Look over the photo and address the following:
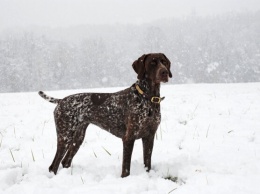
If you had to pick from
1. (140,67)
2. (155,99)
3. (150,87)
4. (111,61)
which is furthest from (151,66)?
(111,61)

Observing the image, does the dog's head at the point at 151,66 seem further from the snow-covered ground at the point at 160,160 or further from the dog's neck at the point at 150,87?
the snow-covered ground at the point at 160,160

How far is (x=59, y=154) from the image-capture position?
451 cm

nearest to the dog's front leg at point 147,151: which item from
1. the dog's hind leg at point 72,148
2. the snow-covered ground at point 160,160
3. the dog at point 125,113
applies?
the dog at point 125,113

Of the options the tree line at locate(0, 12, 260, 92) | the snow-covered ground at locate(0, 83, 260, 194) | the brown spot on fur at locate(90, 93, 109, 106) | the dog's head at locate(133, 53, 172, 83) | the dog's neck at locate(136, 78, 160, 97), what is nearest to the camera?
the snow-covered ground at locate(0, 83, 260, 194)

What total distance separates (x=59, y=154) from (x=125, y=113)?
1280mm

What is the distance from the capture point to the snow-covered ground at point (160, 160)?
362 cm

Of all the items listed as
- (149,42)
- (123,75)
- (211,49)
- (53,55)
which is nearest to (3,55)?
(53,55)

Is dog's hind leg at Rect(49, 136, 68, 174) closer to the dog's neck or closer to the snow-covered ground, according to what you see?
the snow-covered ground

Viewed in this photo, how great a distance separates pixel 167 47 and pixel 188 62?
800 centimetres

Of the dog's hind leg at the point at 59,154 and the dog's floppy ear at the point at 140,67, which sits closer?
the dog's floppy ear at the point at 140,67

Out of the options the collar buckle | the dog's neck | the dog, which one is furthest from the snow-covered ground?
the dog's neck

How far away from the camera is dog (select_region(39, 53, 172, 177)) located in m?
4.13

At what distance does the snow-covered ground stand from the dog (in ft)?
1.30

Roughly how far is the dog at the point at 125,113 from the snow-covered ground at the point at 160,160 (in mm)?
396
